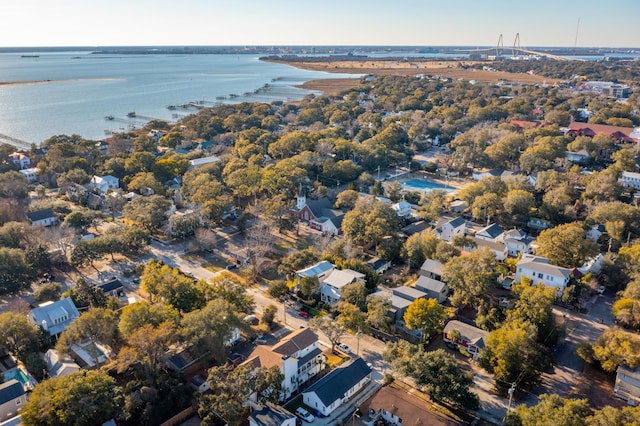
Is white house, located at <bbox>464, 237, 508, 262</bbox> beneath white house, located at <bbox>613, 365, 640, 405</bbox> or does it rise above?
above

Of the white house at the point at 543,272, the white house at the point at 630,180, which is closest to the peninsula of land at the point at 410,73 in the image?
the white house at the point at 630,180

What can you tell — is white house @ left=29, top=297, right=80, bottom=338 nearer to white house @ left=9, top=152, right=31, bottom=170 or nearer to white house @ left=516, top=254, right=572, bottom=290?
white house @ left=516, top=254, right=572, bottom=290

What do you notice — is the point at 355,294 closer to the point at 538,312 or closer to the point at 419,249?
the point at 419,249

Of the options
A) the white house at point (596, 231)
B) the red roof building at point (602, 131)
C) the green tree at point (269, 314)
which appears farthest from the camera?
the red roof building at point (602, 131)

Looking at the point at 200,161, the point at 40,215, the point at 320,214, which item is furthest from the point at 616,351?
the point at 200,161

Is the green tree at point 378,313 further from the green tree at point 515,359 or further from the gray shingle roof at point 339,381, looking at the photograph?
the green tree at point 515,359

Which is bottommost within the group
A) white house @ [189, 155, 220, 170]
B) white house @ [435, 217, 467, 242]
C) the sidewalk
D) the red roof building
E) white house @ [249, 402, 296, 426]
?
the sidewalk

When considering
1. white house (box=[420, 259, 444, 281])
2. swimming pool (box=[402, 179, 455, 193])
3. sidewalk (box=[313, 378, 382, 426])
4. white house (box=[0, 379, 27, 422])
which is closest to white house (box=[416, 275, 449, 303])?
white house (box=[420, 259, 444, 281])
